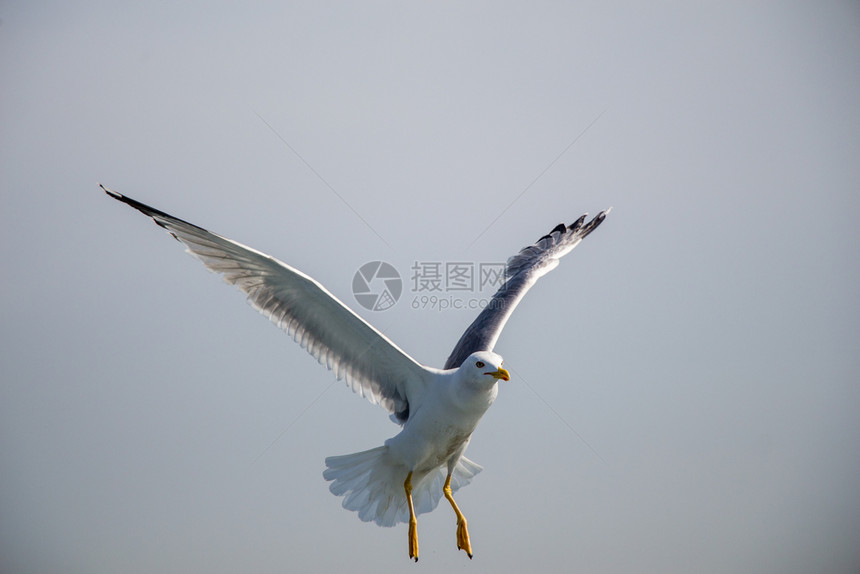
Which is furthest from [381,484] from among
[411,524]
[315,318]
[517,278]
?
[517,278]

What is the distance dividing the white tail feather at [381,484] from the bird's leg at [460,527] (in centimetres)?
20

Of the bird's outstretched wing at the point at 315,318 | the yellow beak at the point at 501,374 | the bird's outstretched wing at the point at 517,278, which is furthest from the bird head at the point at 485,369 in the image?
the bird's outstretched wing at the point at 517,278

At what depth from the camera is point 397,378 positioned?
7.68 metres

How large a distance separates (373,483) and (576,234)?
4461mm

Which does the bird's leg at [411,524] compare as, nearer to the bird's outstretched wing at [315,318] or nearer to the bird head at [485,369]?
the bird's outstretched wing at [315,318]

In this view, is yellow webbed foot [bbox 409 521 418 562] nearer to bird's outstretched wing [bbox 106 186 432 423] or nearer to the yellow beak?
bird's outstretched wing [bbox 106 186 432 423]

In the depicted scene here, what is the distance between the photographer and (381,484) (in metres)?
7.84

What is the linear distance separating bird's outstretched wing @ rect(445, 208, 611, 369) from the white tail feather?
3.46 feet

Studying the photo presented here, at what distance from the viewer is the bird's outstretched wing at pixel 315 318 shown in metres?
7.05

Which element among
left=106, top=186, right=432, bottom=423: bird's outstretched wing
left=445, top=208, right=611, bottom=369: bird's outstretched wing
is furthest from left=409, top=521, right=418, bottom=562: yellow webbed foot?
left=445, top=208, right=611, bottom=369: bird's outstretched wing

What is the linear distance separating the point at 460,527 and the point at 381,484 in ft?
2.68

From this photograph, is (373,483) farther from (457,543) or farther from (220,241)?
(220,241)

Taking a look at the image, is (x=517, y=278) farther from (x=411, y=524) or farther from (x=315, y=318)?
(x=411, y=524)

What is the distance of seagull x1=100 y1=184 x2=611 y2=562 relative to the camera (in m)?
6.96
